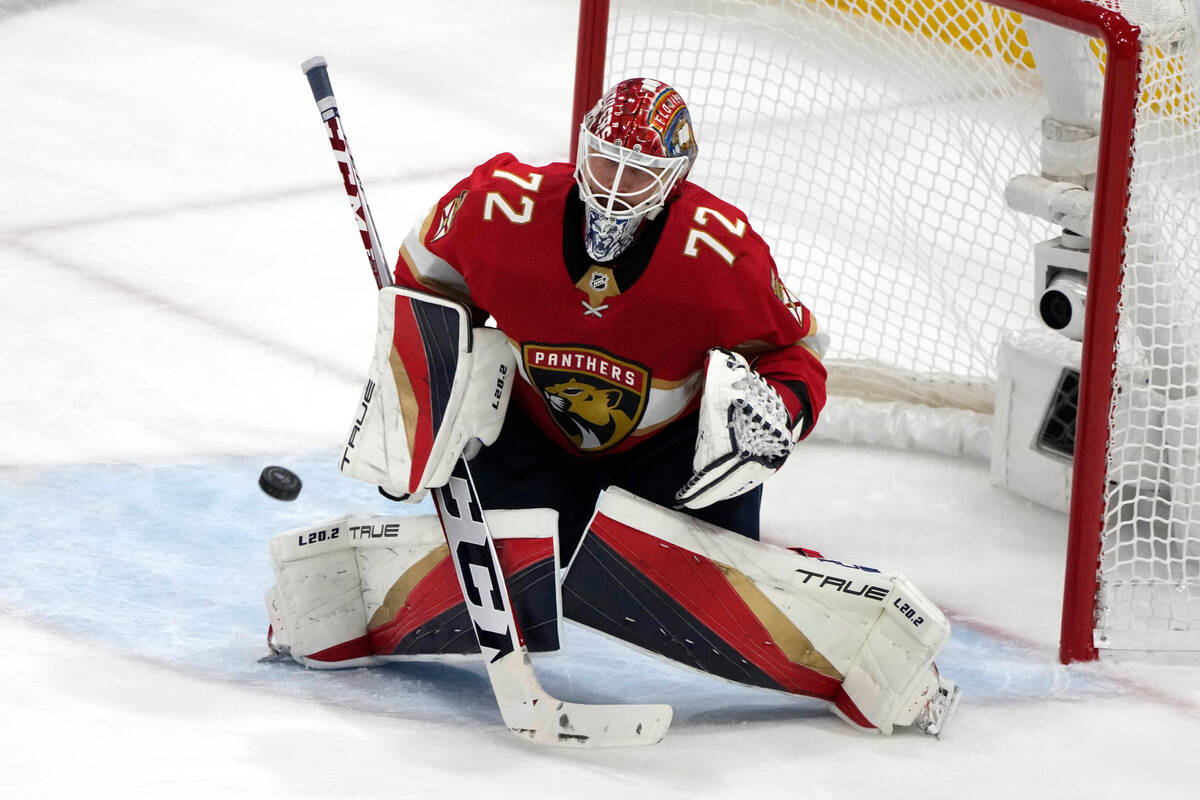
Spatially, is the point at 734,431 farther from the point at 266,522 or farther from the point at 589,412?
the point at 266,522

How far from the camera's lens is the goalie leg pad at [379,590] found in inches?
96.4

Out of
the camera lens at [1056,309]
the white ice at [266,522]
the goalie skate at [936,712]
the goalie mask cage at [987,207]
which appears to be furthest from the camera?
the camera lens at [1056,309]

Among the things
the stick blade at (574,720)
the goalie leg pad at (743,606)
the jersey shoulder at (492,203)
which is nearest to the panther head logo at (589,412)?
the goalie leg pad at (743,606)

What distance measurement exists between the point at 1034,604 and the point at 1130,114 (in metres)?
0.91

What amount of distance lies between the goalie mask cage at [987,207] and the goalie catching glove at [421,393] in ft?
3.12

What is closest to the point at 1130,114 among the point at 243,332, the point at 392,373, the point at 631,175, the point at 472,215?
the point at 631,175

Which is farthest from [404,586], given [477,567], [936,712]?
[936,712]

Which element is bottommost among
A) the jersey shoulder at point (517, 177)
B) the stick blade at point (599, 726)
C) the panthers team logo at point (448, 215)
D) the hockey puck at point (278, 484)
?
the stick blade at point (599, 726)

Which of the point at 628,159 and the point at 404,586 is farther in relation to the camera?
the point at 404,586

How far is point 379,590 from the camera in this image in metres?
2.58

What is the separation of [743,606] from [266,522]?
1.07m

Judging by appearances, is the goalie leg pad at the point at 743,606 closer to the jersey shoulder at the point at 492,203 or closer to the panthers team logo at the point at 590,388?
the panthers team logo at the point at 590,388

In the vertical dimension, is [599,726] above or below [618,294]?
below

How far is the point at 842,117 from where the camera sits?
Answer: 149 inches
